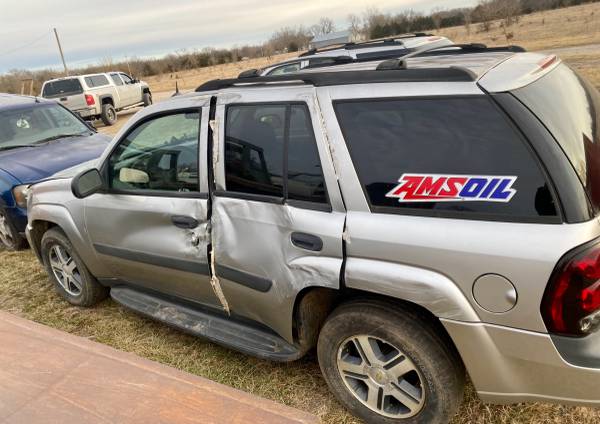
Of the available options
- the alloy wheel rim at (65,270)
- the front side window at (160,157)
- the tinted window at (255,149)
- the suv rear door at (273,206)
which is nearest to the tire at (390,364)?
the suv rear door at (273,206)

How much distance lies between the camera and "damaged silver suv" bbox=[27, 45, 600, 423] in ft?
5.83

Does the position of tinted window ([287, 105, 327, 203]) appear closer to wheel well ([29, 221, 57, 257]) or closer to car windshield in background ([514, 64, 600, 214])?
car windshield in background ([514, 64, 600, 214])

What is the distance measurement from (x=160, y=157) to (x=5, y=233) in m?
3.59

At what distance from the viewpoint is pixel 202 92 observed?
2.82 metres

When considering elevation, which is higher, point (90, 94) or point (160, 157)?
point (90, 94)

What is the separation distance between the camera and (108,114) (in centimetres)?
1616

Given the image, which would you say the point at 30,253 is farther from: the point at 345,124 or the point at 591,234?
the point at 591,234

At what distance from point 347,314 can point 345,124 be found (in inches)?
35.8

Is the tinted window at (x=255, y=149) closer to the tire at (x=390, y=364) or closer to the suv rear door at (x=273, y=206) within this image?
the suv rear door at (x=273, y=206)

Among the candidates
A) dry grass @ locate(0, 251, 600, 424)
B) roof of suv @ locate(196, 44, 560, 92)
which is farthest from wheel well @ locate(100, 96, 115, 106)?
roof of suv @ locate(196, 44, 560, 92)

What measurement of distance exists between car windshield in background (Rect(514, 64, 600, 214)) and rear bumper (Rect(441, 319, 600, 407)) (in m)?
0.58

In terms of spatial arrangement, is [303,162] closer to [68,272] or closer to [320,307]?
[320,307]

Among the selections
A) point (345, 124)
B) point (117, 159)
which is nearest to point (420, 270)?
point (345, 124)

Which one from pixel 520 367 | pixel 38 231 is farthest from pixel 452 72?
pixel 38 231
